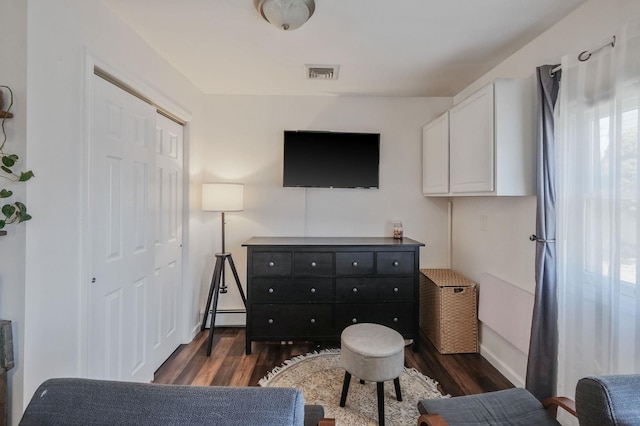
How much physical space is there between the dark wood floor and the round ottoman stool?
656mm

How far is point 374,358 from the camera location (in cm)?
165

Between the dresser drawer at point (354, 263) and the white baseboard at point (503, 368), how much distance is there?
123 centimetres

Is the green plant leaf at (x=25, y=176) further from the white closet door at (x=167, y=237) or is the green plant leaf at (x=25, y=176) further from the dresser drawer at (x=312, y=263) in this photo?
the dresser drawer at (x=312, y=263)

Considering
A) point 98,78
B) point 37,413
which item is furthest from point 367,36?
point 37,413

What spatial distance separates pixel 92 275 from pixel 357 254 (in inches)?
73.7

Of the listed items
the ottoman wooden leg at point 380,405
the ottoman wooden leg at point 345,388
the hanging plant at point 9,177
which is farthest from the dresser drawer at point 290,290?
the hanging plant at point 9,177

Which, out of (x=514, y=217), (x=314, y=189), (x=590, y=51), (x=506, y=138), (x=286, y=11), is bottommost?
(x=514, y=217)

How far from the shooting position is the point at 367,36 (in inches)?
73.5

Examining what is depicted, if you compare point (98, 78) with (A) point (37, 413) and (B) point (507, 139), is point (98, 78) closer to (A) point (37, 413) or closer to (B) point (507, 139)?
(A) point (37, 413)

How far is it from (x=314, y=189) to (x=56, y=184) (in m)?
2.07

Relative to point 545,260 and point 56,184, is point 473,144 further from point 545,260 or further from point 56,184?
point 56,184

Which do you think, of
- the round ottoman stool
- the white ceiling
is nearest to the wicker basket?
the round ottoman stool

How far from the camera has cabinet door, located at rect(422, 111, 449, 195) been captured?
2484mm

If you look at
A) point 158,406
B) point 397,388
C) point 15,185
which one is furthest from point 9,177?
point 397,388
